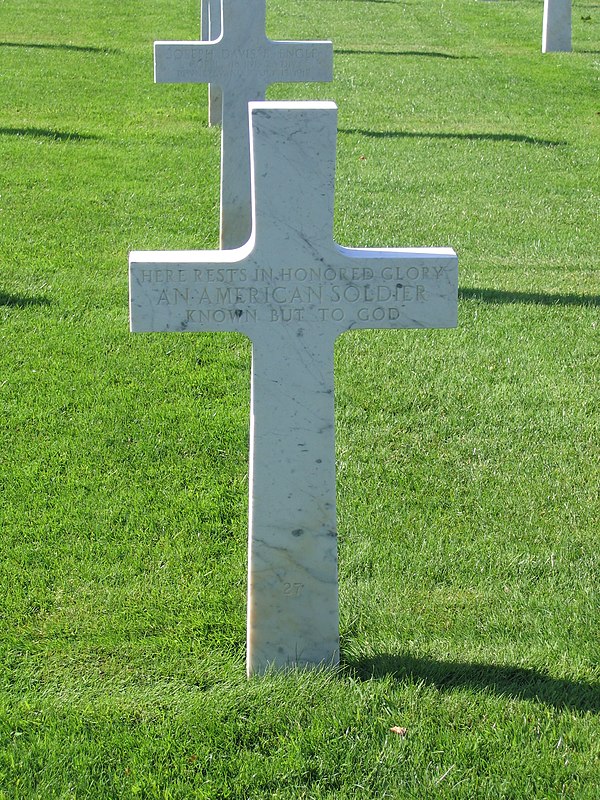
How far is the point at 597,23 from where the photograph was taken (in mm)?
20109

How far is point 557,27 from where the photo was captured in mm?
16844

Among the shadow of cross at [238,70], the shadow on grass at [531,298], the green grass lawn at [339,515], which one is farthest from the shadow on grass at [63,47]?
the shadow on grass at [531,298]

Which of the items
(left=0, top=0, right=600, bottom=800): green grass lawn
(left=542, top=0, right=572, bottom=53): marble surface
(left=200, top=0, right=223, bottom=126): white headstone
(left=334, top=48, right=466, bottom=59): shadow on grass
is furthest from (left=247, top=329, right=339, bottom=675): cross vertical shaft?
(left=542, top=0, right=572, bottom=53): marble surface

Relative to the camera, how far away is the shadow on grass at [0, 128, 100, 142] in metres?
11.6

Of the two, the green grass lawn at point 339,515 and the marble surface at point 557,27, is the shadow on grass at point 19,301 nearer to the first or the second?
the green grass lawn at point 339,515

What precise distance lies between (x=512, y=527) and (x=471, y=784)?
1613mm

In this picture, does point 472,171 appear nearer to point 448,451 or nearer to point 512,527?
point 448,451

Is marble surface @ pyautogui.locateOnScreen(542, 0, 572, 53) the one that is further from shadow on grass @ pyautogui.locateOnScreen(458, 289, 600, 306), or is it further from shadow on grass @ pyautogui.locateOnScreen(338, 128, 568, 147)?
shadow on grass @ pyautogui.locateOnScreen(458, 289, 600, 306)

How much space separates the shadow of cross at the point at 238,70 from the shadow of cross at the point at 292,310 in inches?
187

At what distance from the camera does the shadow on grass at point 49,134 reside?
11609mm

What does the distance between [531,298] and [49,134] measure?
642 cm

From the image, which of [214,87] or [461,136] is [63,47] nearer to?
[214,87]

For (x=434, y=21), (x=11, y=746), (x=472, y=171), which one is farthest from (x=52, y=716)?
(x=434, y=21)

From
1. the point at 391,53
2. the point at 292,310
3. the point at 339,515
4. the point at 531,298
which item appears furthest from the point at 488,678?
the point at 391,53
